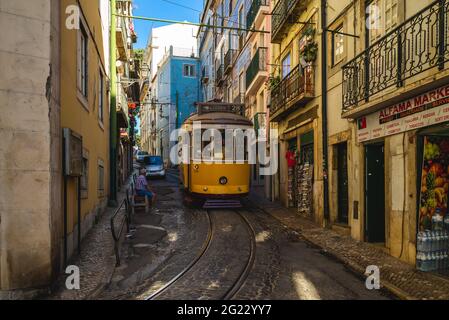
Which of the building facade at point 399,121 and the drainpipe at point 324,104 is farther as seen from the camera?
the drainpipe at point 324,104

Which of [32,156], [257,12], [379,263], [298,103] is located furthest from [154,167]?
[32,156]

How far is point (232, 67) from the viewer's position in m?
29.7

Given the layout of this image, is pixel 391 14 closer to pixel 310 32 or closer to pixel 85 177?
pixel 310 32

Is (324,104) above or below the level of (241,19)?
below

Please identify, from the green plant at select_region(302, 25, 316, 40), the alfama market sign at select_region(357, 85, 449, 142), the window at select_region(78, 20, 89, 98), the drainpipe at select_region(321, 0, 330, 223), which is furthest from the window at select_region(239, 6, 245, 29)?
the alfama market sign at select_region(357, 85, 449, 142)

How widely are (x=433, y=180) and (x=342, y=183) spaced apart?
3.88m

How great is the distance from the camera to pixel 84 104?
930cm

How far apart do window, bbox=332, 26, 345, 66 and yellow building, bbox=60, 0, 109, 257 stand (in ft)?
21.4

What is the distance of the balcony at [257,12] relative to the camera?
19.5m

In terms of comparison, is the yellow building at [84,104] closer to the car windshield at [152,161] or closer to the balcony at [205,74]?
the car windshield at [152,161]

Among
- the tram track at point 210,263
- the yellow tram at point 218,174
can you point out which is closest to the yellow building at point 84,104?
the tram track at point 210,263

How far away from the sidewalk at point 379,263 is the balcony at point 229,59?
62.4 ft

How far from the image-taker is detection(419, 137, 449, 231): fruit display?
24.0ft
